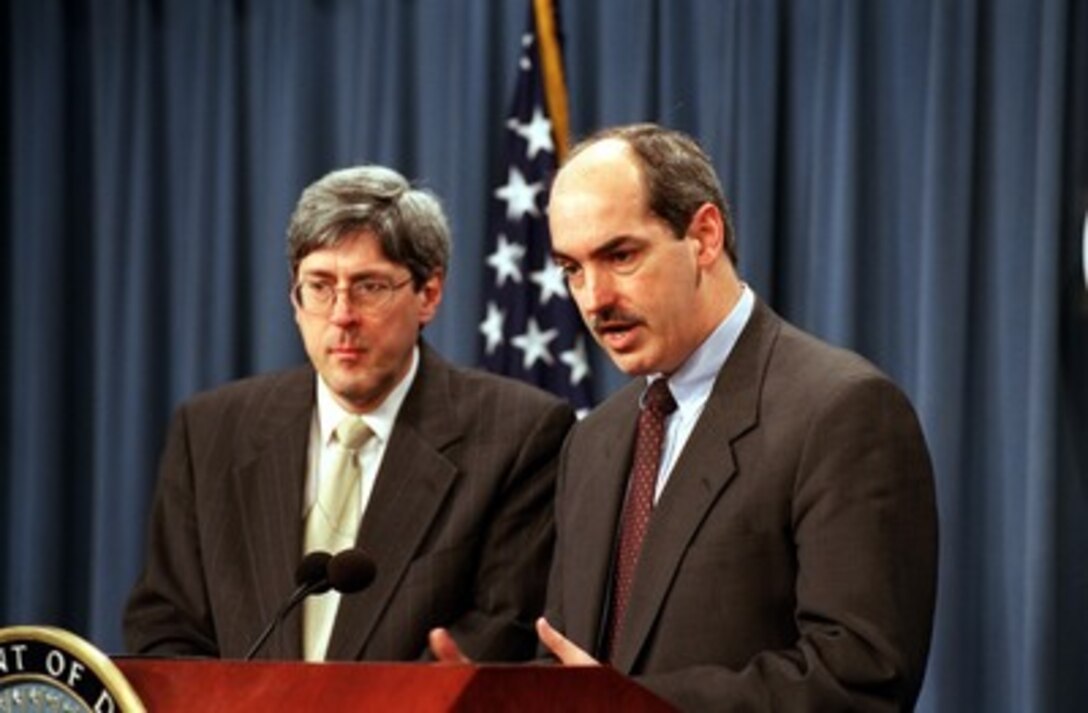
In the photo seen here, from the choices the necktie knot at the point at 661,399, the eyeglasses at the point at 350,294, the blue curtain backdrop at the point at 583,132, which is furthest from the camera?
the blue curtain backdrop at the point at 583,132

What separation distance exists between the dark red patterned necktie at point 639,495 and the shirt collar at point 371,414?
71 cm

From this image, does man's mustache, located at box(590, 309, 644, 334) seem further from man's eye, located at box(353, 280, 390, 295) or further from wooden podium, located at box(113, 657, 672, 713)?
wooden podium, located at box(113, 657, 672, 713)

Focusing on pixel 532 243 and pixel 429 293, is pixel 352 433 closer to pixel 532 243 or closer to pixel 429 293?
pixel 429 293

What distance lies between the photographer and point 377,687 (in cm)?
230

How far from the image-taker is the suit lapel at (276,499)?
12.8ft

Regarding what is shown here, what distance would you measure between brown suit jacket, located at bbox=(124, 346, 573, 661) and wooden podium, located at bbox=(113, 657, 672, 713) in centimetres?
138

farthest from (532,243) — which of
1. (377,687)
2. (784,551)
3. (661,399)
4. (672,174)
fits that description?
(377,687)

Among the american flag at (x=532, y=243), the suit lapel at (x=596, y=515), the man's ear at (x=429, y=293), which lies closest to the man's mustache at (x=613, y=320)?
the suit lapel at (x=596, y=515)

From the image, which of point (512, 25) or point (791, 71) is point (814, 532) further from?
point (512, 25)

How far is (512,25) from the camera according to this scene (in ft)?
21.9

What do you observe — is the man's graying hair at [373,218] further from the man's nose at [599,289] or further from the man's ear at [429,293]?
the man's nose at [599,289]

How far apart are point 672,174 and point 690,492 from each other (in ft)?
1.75

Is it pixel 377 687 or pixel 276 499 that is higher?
pixel 377 687

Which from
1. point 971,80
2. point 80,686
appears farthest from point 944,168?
point 80,686
